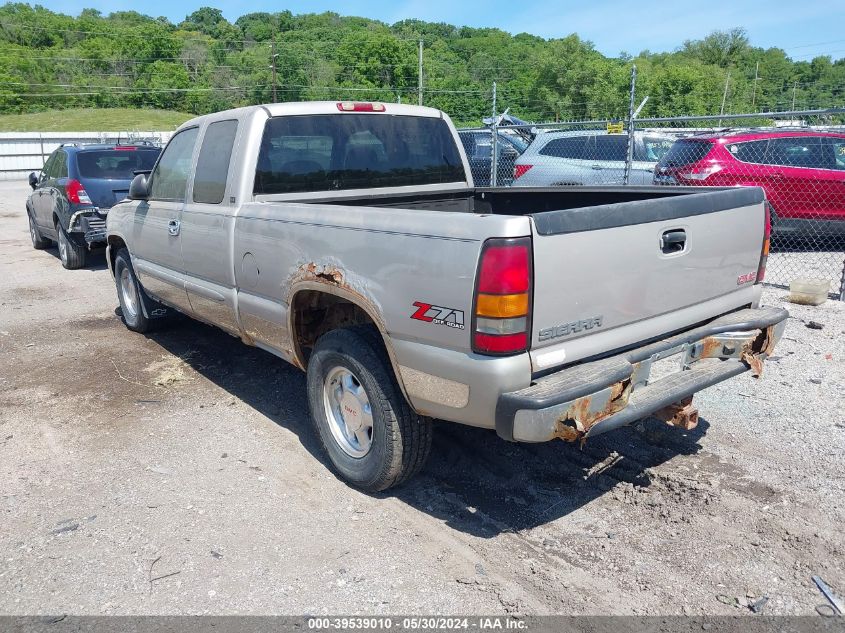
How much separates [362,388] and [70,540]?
5.24ft

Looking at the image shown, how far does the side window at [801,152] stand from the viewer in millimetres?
9805

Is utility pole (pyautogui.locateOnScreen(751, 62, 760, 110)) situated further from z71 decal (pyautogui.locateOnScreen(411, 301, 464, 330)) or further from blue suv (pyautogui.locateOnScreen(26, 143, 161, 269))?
z71 decal (pyautogui.locateOnScreen(411, 301, 464, 330))

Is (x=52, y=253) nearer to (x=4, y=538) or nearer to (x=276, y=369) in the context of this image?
(x=276, y=369)

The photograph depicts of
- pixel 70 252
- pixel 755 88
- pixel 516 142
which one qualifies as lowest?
pixel 70 252

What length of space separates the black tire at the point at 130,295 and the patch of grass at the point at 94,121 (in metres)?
48.4

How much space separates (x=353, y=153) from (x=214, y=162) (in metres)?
0.94

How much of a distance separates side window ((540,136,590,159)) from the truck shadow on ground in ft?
27.5

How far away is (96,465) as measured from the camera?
4.16 m

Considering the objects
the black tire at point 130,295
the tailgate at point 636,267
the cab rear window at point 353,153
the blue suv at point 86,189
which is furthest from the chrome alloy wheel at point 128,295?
the tailgate at point 636,267

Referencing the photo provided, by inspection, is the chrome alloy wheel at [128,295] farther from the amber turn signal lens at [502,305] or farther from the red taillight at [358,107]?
the amber turn signal lens at [502,305]

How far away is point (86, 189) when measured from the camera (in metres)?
9.92

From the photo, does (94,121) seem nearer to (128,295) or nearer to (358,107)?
(128,295)

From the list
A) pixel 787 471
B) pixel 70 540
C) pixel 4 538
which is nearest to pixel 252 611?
pixel 70 540

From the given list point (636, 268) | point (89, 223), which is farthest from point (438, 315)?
point (89, 223)
